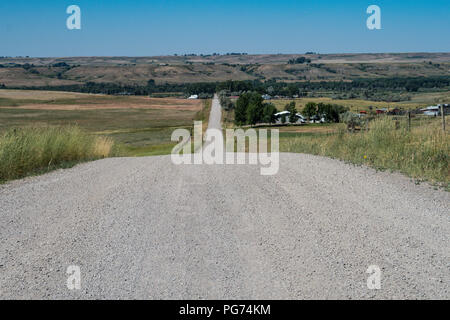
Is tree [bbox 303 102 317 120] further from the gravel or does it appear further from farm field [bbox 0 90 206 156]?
the gravel

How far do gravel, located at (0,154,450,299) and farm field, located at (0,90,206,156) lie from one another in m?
63.7

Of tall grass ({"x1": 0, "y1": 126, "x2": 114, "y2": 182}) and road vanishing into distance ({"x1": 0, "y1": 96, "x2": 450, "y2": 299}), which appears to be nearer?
road vanishing into distance ({"x1": 0, "y1": 96, "x2": 450, "y2": 299})

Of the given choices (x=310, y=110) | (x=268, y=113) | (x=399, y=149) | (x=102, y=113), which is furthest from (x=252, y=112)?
(x=399, y=149)

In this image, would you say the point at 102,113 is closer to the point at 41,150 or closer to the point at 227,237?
the point at 41,150

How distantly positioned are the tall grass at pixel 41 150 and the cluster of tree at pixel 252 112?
255ft

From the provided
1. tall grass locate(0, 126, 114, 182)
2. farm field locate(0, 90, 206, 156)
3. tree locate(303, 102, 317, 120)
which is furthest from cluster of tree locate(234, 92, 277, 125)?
tall grass locate(0, 126, 114, 182)

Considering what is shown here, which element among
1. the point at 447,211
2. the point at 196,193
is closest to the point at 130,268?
the point at 196,193

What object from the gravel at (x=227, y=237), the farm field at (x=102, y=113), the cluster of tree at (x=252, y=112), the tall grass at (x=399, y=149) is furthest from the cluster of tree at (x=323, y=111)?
the gravel at (x=227, y=237)

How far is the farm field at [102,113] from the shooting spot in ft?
292

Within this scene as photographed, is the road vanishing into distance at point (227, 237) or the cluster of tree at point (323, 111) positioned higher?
the cluster of tree at point (323, 111)

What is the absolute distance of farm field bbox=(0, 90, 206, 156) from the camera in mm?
89000

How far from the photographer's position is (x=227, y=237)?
6508 millimetres

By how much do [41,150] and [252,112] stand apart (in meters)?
82.5

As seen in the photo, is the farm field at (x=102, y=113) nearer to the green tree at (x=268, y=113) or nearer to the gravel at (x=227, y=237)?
the green tree at (x=268, y=113)
